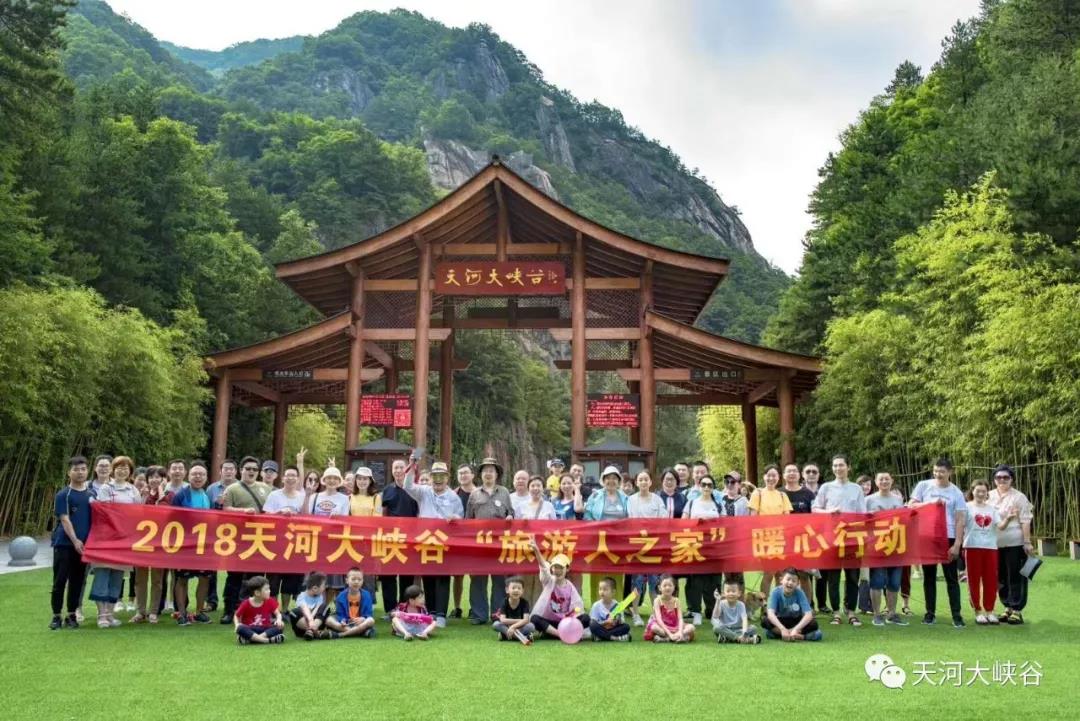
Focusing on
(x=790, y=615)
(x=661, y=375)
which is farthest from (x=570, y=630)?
(x=661, y=375)

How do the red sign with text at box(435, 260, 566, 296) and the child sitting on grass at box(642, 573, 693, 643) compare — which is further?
the red sign with text at box(435, 260, 566, 296)

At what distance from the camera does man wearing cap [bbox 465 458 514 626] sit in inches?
337

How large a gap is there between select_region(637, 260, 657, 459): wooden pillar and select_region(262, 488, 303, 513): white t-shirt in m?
10.3

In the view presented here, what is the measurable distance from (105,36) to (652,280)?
65623mm

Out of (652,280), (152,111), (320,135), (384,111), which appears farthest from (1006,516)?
(384,111)

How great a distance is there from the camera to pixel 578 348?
62.4ft

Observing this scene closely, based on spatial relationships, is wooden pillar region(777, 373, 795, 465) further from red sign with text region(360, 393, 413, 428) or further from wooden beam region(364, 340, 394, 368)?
wooden beam region(364, 340, 394, 368)

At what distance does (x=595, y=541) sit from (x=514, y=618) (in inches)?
46.9

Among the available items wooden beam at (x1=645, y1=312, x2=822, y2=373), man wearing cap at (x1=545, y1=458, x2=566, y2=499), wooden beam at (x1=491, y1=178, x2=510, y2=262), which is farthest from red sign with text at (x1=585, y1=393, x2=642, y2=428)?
man wearing cap at (x1=545, y1=458, x2=566, y2=499)

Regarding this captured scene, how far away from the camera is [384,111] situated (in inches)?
3511

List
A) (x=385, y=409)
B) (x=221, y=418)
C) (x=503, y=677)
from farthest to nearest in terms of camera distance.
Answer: (x=221, y=418), (x=385, y=409), (x=503, y=677)

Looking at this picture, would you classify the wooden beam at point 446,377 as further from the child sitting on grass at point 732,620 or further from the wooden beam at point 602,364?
the child sitting on grass at point 732,620

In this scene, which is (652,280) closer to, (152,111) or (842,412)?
(842,412)

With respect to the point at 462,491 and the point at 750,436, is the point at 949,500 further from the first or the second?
the point at 750,436
